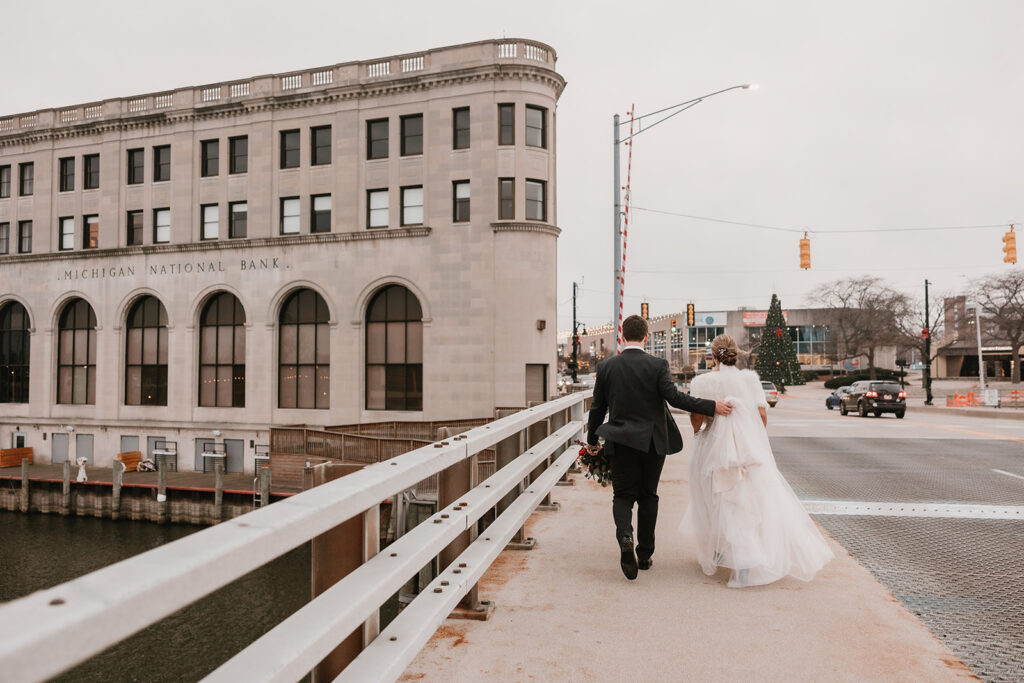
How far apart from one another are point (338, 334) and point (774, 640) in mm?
29680

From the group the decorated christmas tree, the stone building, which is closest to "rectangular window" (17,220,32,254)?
the stone building

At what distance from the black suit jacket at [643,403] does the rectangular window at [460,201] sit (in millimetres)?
25789

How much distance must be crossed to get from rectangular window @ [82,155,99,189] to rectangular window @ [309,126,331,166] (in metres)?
14.6

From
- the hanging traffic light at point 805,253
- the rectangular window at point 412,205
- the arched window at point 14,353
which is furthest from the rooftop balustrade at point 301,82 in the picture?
the hanging traffic light at point 805,253

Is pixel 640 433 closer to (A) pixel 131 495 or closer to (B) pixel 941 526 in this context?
(B) pixel 941 526

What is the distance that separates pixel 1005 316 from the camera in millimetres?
69562

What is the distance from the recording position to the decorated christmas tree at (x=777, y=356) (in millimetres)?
84125

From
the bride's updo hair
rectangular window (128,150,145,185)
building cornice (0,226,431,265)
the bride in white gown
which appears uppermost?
rectangular window (128,150,145,185)

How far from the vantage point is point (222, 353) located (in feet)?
115

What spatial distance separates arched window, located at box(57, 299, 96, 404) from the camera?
1507 inches

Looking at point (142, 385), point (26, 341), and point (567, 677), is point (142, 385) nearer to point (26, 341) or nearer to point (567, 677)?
point (26, 341)

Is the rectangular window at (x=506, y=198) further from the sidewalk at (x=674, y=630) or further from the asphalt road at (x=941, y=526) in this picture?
the sidewalk at (x=674, y=630)

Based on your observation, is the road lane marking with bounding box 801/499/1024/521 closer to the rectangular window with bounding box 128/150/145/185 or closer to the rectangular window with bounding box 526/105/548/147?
the rectangular window with bounding box 526/105/548/147

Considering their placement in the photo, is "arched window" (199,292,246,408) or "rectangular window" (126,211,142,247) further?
"rectangular window" (126,211,142,247)
